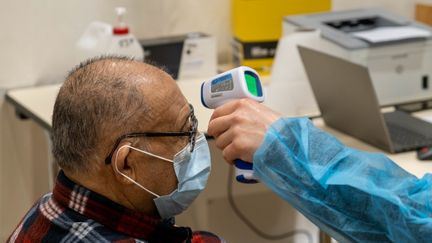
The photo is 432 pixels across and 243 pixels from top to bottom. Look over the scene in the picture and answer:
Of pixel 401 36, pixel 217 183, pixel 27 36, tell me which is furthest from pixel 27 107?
pixel 401 36

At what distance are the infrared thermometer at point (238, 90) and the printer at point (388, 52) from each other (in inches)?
44.7

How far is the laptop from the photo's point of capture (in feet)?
6.86

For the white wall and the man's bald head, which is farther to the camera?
the white wall

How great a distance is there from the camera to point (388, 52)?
2471 millimetres

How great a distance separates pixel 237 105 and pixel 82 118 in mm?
284

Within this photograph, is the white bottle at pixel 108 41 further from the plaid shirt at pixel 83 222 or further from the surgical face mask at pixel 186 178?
the plaid shirt at pixel 83 222

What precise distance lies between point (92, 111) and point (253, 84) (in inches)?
12.1

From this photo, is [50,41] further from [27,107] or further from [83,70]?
[83,70]

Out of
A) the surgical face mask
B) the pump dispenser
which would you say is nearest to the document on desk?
the pump dispenser

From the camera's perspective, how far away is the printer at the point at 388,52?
246 centimetres

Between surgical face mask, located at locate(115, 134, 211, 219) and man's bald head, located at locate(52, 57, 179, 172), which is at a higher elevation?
man's bald head, located at locate(52, 57, 179, 172)

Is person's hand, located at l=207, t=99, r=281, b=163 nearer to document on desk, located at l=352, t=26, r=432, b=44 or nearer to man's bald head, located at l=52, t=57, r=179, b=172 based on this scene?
man's bald head, located at l=52, t=57, r=179, b=172

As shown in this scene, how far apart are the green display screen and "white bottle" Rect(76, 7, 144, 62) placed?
1.35m

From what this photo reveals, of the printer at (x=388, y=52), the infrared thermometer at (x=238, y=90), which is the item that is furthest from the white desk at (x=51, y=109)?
the infrared thermometer at (x=238, y=90)
